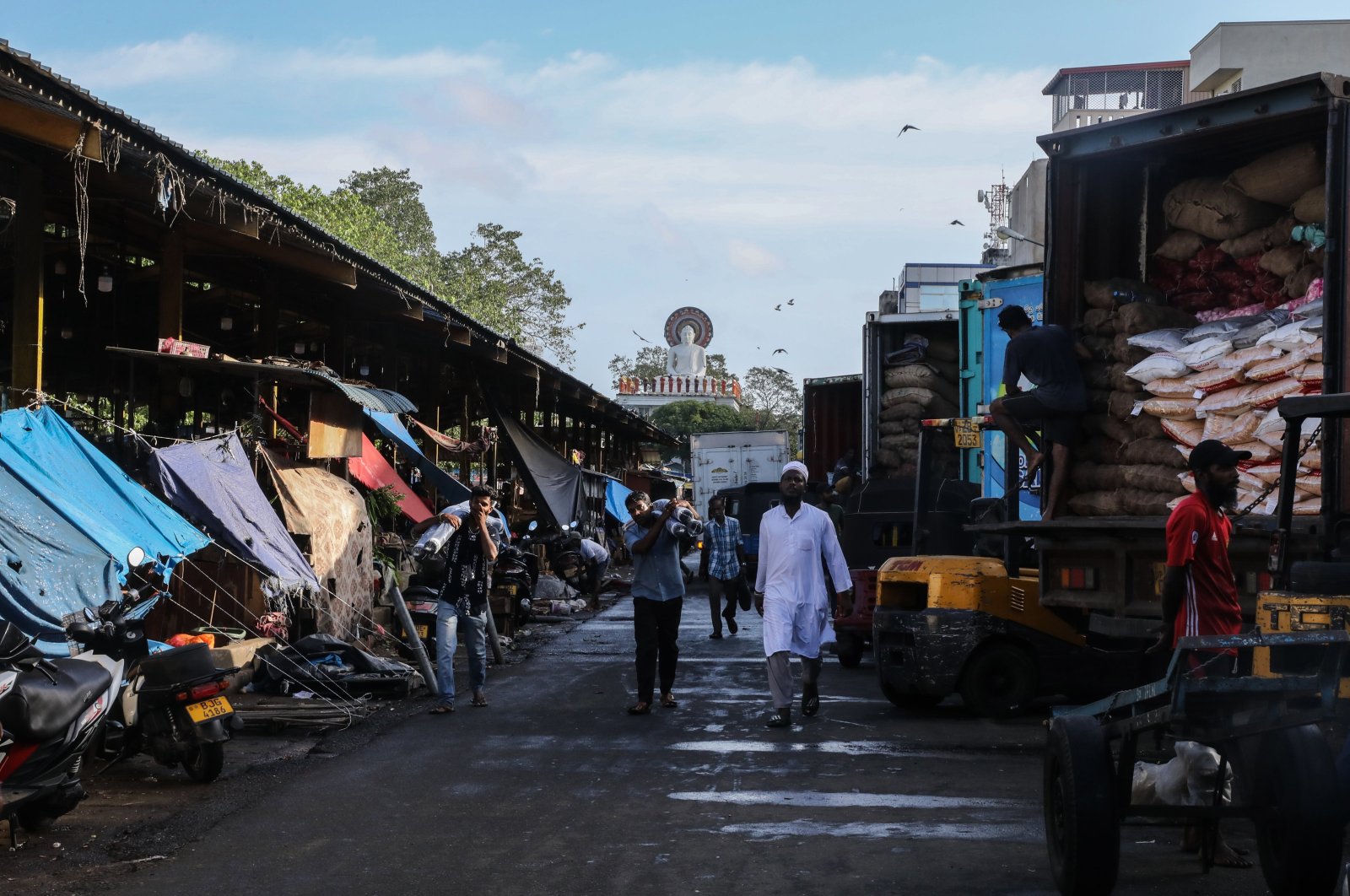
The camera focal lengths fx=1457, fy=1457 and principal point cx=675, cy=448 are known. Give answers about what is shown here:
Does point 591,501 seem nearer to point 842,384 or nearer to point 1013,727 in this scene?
point 842,384

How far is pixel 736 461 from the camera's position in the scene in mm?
39094

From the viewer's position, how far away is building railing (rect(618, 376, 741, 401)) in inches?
3241

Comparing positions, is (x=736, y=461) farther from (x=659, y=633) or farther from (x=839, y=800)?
(x=839, y=800)

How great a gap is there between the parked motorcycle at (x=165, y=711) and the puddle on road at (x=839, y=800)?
2.62 metres

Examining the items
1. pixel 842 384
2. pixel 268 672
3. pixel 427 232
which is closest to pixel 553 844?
pixel 268 672

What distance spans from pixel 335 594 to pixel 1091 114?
193ft

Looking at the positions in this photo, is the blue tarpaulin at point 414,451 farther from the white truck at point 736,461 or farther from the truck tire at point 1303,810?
the white truck at point 736,461

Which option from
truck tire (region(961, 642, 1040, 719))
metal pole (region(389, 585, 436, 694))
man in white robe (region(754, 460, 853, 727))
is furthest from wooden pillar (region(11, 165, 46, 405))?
truck tire (region(961, 642, 1040, 719))

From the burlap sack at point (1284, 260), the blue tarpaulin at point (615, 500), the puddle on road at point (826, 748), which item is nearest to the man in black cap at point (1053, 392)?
the burlap sack at point (1284, 260)

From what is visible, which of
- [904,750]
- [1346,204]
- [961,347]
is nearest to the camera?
[1346,204]

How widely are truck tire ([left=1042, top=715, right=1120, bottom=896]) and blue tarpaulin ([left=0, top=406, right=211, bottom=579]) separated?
600 cm

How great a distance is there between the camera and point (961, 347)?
1758 cm

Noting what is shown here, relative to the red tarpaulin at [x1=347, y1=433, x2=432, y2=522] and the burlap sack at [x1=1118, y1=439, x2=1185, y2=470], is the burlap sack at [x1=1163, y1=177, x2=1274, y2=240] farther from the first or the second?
the red tarpaulin at [x1=347, y1=433, x2=432, y2=522]

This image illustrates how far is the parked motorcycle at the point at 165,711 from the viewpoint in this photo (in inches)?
318
